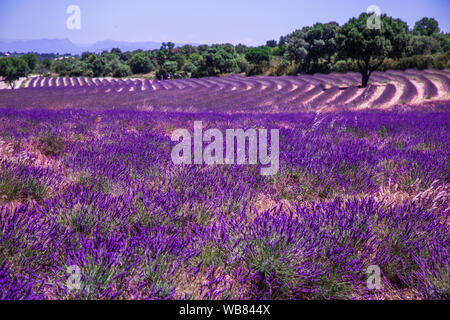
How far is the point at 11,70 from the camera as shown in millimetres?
73125

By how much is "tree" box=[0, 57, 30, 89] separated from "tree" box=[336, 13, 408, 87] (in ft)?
266

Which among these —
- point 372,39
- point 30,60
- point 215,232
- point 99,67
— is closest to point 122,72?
point 99,67

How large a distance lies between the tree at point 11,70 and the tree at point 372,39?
80999 millimetres

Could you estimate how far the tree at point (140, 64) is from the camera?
91062mm

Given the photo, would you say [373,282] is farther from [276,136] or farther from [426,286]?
[276,136]

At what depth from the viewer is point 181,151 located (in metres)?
3.81

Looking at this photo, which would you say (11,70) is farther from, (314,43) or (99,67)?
(314,43)

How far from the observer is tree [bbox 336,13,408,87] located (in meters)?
26.3

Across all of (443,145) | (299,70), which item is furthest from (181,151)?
(299,70)

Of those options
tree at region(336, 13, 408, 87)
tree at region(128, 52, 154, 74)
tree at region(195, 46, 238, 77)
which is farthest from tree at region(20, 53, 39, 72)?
tree at region(336, 13, 408, 87)

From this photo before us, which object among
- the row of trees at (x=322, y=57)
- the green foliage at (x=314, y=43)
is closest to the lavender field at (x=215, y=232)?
the row of trees at (x=322, y=57)

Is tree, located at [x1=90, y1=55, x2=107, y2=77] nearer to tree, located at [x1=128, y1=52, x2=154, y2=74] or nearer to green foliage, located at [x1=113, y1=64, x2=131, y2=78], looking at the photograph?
green foliage, located at [x1=113, y1=64, x2=131, y2=78]

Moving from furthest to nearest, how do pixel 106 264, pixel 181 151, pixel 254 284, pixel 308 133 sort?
1. pixel 308 133
2. pixel 181 151
3. pixel 254 284
4. pixel 106 264
